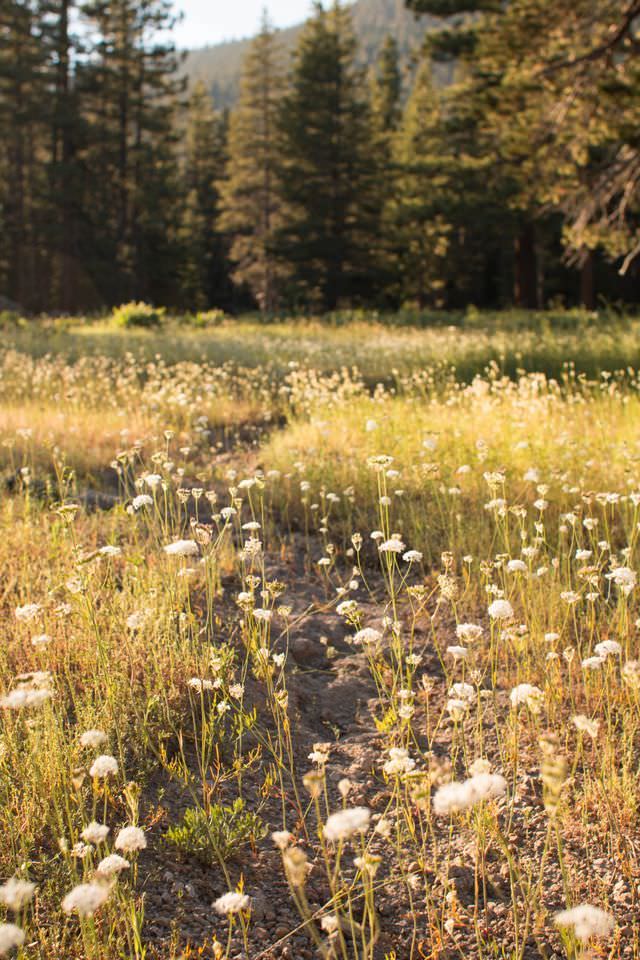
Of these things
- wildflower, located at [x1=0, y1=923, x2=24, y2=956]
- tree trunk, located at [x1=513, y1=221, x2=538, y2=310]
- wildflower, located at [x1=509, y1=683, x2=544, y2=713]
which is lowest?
wildflower, located at [x1=0, y1=923, x2=24, y2=956]

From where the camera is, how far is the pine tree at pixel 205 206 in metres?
44.7

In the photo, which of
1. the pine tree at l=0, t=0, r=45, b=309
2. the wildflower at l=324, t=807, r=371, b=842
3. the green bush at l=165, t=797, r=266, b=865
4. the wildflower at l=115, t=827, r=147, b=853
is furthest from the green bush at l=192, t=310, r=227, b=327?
the wildflower at l=324, t=807, r=371, b=842

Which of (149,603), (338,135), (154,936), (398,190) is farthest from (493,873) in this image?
(398,190)

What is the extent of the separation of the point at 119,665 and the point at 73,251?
33.5 m

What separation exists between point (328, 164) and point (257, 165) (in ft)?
23.5

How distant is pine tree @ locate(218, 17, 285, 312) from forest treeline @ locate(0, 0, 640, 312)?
104mm

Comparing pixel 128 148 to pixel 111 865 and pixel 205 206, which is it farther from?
pixel 111 865

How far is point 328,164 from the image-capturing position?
31281 millimetres

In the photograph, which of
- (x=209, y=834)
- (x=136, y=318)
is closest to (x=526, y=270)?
(x=136, y=318)

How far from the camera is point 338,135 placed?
3155cm

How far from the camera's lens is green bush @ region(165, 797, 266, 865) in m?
2.33

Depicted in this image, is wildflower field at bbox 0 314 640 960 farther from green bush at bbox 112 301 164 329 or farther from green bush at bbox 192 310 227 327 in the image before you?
green bush at bbox 192 310 227 327

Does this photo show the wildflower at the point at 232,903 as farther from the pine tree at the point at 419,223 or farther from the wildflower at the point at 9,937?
the pine tree at the point at 419,223

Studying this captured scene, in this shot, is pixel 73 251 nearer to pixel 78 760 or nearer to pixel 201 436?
pixel 201 436
